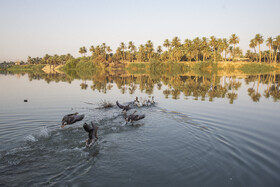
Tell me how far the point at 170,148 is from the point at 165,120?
15.2 ft

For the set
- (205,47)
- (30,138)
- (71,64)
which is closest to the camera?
(30,138)

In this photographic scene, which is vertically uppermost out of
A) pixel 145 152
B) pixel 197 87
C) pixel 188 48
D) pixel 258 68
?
pixel 188 48

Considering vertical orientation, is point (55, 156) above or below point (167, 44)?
below

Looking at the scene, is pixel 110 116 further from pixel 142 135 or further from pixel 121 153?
pixel 121 153

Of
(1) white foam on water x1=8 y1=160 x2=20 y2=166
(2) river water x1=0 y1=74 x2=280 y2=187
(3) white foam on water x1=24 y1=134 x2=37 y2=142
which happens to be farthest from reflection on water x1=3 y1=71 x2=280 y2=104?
(1) white foam on water x1=8 y1=160 x2=20 y2=166

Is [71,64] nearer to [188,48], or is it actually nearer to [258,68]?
[188,48]

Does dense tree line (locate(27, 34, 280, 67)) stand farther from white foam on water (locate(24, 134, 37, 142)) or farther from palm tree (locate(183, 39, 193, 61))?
white foam on water (locate(24, 134, 37, 142))

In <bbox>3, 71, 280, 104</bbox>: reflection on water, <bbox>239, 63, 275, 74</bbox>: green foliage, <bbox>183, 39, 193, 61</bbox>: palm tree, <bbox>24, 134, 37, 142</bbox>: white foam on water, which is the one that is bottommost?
<bbox>24, 134, 37, 142</bbox>: white foam on water

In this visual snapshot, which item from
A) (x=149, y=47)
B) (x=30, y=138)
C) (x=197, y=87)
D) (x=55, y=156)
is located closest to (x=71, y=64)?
(x=149, y=47)

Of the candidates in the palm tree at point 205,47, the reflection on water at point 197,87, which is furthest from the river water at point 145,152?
the palm tree at point 205,47

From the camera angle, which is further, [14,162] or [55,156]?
[55,156]

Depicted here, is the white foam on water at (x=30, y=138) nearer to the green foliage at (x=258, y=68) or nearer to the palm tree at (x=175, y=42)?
the green foliage at (x=258, y=68)

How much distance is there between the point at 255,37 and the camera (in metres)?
113

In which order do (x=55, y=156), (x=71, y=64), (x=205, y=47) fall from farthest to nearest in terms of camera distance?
1. (x=71, y=64)
2. (x=205, y=47)
3. (x=55, y=156)
